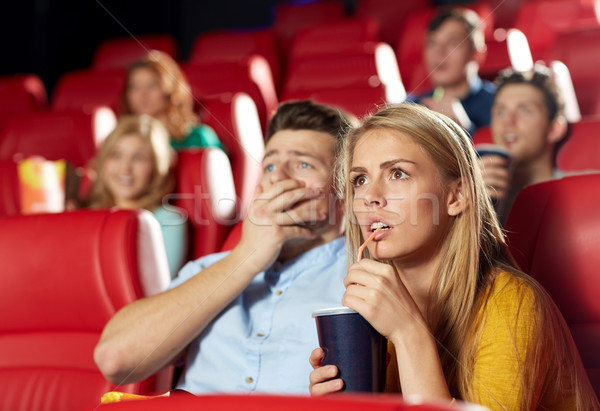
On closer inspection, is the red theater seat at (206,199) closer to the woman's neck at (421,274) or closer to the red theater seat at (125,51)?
the woman's neck at (421,274)

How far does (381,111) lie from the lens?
93cm

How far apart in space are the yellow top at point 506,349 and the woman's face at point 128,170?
125 cm

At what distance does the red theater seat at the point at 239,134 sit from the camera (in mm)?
2207

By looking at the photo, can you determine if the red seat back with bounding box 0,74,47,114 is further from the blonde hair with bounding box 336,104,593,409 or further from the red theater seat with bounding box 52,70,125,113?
the blonde hair with bounding box 336,104,593,409

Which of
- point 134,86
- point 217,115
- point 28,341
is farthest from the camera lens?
point 134,86

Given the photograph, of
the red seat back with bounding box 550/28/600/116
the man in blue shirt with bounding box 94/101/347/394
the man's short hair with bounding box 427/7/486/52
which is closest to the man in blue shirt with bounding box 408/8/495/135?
the man's short hair with bounding box 427/7/486/52

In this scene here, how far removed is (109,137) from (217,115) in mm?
450

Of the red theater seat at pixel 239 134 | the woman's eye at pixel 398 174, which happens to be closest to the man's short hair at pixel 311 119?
the woman's eye at pixel 398 174

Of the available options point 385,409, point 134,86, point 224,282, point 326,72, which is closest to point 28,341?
point 224,282

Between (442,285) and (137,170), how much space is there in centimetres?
125

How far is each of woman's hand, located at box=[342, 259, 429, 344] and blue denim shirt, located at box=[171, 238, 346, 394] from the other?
27 cm

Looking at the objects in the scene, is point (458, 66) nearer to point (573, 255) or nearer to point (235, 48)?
point (573, 255)

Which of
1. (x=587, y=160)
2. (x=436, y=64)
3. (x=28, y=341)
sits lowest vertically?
(x=28, y=341)

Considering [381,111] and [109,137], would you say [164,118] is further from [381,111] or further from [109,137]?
[381,111]
